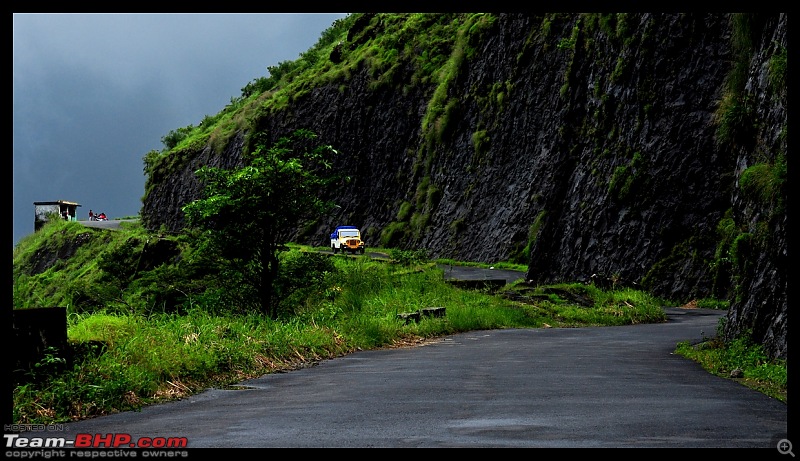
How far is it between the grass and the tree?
2.91 feet

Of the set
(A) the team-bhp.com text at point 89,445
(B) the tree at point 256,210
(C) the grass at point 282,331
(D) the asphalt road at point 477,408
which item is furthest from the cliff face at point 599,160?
(A) the team-bhp.com text at point 89,445

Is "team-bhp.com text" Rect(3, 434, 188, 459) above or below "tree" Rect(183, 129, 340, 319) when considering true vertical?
below

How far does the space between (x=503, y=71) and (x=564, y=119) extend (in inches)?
412

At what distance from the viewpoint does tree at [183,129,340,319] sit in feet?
68.1

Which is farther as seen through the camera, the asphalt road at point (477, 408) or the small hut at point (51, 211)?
the small hut at point (51, 211)

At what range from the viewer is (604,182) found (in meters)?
39.0

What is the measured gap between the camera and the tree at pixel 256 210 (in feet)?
68.1

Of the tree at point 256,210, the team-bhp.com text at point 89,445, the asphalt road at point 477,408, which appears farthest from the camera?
the tree at point 256,210

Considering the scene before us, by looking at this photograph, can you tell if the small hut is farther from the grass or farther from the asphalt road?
the asphalt road

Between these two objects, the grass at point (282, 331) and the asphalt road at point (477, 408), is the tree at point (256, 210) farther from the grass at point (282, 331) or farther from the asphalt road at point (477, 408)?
the asphalt road at point (477, 408)

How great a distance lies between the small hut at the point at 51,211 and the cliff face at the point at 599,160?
1605 inches

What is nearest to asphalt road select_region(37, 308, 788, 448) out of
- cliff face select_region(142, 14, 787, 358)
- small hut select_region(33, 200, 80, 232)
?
cliff face select_region(142, 14, 787, 358)

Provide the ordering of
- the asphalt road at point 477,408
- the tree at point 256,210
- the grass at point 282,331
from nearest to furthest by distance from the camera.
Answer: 1. the asphalt road at point 477,408
2. the grass at point 282,331
3. the tree at point 256,210

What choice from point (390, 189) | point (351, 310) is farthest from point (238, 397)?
point (390, 189)
